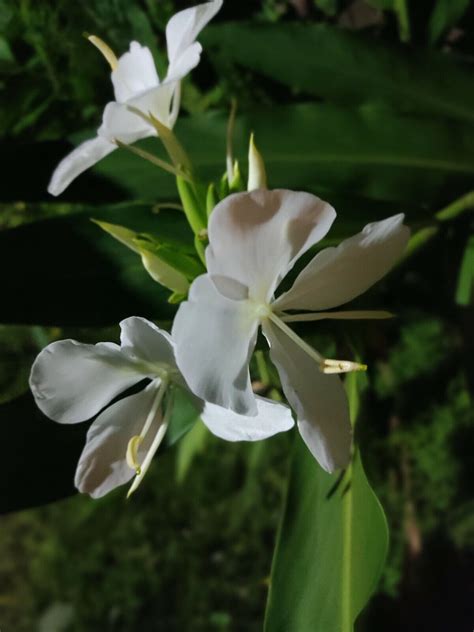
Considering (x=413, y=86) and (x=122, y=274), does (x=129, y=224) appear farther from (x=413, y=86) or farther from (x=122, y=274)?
(x=413, y=86)

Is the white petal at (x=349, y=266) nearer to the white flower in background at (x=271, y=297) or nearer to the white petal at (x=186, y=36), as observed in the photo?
the white flower in background at (x=271, y=297)

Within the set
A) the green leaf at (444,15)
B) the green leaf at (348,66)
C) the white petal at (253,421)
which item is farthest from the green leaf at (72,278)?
the green leaf at (444,15)

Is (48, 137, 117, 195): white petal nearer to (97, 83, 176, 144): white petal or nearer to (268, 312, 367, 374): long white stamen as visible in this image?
(97, 83, 176, 144): white petal

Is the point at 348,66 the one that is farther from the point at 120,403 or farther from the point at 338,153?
the point at 120,403

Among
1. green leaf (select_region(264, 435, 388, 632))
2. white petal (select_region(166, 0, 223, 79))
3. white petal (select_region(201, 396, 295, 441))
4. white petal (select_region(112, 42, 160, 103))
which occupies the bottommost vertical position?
green leaf (select_region(264, 435, 388, 632))

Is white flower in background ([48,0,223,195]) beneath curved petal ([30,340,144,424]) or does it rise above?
above

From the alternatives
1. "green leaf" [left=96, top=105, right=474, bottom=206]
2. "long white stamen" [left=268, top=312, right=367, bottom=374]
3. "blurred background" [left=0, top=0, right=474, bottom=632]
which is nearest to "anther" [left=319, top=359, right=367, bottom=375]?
"long white stamen" [left=268, top=312, right=367, bottom=374]

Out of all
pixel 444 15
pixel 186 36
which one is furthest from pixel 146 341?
pixel 444 15

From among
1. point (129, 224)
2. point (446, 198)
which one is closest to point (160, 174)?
point (129, 224)
